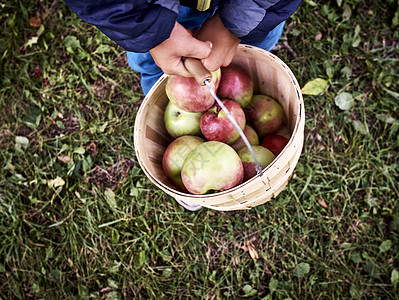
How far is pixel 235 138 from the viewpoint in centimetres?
147

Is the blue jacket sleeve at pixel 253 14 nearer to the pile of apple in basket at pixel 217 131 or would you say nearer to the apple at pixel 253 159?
the pile of apple in basket at pixel 217 131

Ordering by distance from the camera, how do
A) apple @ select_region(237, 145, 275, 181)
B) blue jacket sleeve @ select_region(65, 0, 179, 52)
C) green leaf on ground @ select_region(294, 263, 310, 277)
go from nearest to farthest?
blue jacket sleeve @ select_region(65, 0, 179, 52) → apple @ select_region(237, 145, 275, 181) → green leaf on ground @ select_region(294, 263, 310, 277)

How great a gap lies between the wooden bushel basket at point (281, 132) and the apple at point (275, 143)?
0.07 meters

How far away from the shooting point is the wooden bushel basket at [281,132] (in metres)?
1.19

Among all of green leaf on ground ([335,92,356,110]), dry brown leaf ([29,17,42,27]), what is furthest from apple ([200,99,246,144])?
dry brown leaf ([29,17,42,27])

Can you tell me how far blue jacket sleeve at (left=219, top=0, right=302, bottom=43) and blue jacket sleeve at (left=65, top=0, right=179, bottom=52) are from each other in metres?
0.24

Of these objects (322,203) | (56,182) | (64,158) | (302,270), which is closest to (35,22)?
(64,158)

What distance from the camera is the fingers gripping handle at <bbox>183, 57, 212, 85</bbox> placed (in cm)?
112

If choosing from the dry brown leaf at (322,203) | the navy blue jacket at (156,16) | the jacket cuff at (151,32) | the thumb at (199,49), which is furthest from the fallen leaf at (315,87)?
the jacket cuff at (151,32)

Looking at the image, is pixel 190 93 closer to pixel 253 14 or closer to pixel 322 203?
pixel 253 14

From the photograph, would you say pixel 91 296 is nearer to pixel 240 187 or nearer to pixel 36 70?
pixel 240 187

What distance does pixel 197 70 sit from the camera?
1.13 meters

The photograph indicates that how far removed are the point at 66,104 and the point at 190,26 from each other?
4.15 feet

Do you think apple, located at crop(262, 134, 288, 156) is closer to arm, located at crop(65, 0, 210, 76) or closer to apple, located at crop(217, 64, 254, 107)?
apple, located at crop(217, 64, 254, 107)
